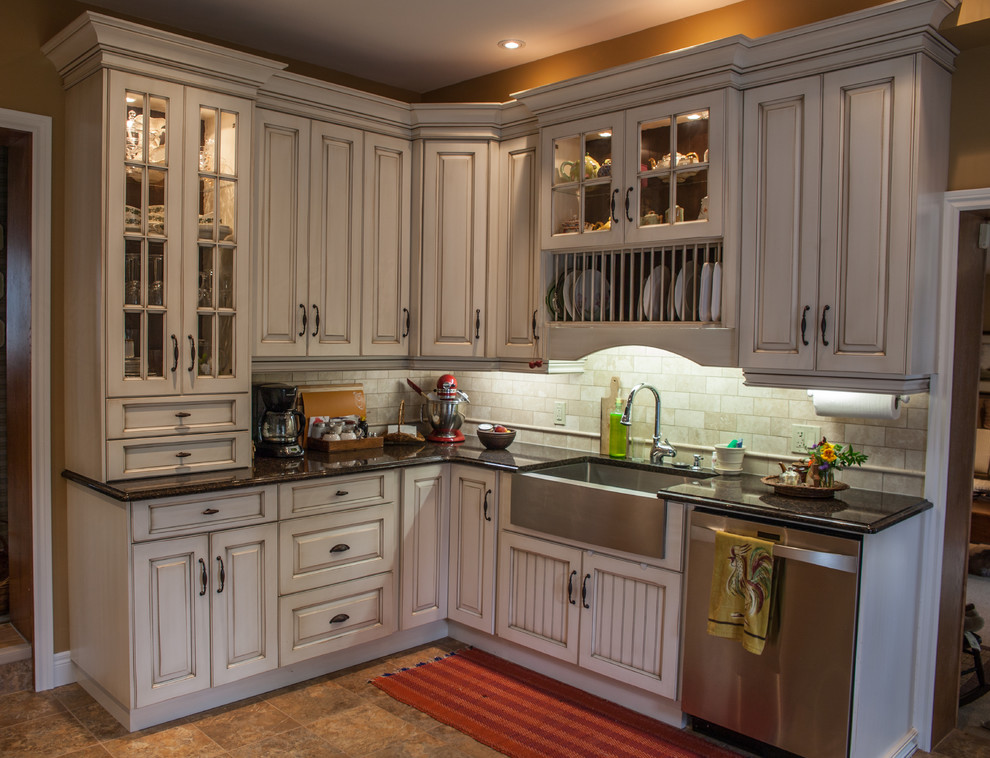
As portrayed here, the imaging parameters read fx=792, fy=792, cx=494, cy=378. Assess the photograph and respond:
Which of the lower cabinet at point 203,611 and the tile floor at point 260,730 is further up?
the lower cabinet at point 203,611

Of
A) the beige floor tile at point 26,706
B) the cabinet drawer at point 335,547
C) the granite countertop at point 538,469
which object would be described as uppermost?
the granite countertop at point 538,469

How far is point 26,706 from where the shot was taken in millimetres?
3146

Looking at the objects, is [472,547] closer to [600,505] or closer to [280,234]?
[600,505]

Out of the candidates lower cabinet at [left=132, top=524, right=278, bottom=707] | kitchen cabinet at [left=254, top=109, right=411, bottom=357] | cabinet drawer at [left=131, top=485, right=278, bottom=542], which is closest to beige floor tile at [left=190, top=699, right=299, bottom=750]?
lower cabinet at [left=132, top=524, right=278, bottom=707]

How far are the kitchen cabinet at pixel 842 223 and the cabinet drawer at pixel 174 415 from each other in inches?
81.9

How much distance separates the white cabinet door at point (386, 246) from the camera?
3920 mm

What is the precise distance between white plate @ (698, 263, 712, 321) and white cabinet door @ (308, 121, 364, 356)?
1.67 metres

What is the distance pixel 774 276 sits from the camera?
299 cm

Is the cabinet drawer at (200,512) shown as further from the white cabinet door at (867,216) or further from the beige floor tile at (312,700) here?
the white cabinet door at (867,216)

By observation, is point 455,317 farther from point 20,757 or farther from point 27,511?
point 20,757

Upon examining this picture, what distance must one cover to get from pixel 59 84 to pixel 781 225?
295cm

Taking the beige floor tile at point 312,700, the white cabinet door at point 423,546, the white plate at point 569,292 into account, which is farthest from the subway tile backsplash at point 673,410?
the beige floor tile at point 312,700

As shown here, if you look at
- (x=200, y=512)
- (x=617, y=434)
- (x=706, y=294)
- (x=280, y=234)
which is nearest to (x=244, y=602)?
(x=200, y=512)

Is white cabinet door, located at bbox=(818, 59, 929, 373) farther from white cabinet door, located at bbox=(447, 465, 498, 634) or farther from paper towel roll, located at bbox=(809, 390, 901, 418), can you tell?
white cabinet door, located at bbox=(447, 465, 498, 634)
